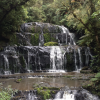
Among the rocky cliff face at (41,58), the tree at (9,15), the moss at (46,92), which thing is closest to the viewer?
the moss at (46,92)

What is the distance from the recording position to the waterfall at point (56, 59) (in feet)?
41.8

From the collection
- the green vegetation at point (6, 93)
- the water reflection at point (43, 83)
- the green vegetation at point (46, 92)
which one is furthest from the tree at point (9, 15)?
the green vegetation at point (46, 92)

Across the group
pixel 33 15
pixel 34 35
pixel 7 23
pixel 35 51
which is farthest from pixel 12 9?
pixel 33 15

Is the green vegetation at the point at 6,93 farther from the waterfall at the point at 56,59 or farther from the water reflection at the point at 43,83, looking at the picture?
the waterfall at the point at 56,59

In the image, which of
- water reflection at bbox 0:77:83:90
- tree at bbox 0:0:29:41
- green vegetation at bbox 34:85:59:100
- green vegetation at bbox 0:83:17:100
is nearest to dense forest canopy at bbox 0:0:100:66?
tree at bbox 0:0:29:41

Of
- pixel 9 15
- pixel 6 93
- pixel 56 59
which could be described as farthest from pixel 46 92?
pixel 9 15

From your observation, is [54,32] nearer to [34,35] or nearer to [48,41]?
[48,41]

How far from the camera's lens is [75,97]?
5902mm

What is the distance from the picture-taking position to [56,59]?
1298 centimetres

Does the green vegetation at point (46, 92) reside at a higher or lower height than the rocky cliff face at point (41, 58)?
lower

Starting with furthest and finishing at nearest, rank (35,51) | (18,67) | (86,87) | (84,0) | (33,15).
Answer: (33,15) < (35,51) < (18,67) < (84,0) < (86,87)

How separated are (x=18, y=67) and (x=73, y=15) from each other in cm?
760

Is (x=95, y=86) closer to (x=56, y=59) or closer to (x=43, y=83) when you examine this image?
(x=43, y=83)

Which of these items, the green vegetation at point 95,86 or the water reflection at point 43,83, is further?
the water reflection at point 43,83
